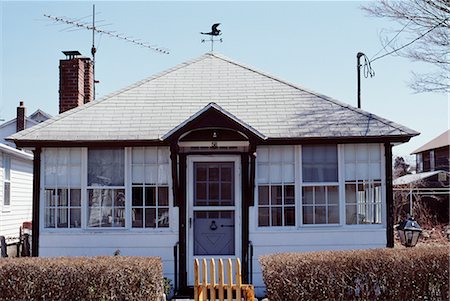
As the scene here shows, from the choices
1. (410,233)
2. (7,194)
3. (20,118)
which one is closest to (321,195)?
(410,233)

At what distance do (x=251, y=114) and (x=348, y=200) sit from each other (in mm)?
2534

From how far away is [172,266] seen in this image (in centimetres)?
1075

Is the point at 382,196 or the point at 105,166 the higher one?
the point at 105,166

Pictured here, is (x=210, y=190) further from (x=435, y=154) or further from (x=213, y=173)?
(x=435, y=154)

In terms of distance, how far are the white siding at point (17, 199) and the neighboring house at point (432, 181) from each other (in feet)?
49.5

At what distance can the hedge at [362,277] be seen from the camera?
8156 mm

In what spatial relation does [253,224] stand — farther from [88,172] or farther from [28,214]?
[28,214]

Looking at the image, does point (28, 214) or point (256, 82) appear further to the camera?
point (28, 214)

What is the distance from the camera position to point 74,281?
8352mm

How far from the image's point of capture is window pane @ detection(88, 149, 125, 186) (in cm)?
1109

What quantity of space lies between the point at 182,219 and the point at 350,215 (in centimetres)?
321

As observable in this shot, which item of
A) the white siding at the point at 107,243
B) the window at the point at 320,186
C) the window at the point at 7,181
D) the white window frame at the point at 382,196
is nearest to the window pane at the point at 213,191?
the white siding at the point at 107,243

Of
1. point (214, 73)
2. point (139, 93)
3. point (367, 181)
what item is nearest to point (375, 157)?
point (367, 181)

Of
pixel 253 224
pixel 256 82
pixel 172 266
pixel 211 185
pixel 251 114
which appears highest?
pixel 256 82
